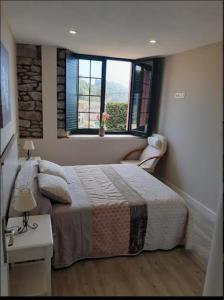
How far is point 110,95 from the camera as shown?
507cm

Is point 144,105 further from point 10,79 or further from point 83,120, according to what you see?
point 10,79

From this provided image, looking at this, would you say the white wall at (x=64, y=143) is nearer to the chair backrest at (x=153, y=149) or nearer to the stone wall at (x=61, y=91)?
the stone wall at (x=61, y=91)

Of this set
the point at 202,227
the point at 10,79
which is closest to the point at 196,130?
the point at 202,227

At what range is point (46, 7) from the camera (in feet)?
6.87

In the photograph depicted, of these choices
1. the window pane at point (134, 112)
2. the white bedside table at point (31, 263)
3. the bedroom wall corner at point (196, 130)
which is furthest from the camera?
the window pane at point (134, 112)

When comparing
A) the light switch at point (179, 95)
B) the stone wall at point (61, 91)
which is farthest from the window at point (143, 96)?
the stone wall at point (61, 91)

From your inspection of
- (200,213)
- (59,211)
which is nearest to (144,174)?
(200,213)

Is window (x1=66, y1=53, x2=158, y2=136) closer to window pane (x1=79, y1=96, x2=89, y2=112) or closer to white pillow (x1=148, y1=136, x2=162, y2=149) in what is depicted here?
window pane (x1=79, y1=96, x2=89, y2=112)

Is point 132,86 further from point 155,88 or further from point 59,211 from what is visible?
point 59,211

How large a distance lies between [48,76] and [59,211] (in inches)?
108

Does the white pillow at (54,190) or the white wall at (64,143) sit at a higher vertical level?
the white wall at (64,143)

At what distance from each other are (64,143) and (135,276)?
2.89 m

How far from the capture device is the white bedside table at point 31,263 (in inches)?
70.7

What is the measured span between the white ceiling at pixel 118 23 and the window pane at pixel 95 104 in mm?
1288
